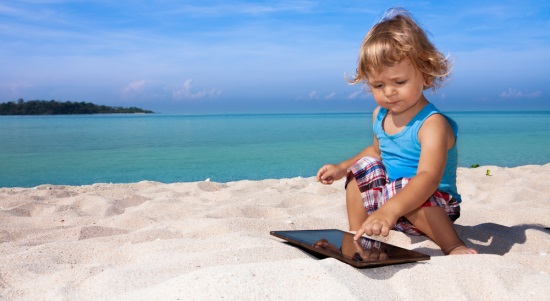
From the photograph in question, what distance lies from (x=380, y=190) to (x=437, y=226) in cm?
35

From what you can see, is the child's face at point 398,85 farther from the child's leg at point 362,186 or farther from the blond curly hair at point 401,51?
the child's leg at point 362,186

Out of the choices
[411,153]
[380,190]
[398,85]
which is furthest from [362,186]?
[398,85]

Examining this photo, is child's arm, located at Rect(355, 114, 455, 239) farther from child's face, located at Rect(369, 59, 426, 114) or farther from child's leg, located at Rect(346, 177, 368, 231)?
child's leg, located at Rect(346, 177, 368, 231)

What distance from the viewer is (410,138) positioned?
8.15ft

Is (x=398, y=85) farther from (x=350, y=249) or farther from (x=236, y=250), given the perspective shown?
(x=236, y=250)

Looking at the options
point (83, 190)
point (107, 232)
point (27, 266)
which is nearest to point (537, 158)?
point (83, 190)

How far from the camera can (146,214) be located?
3.51m

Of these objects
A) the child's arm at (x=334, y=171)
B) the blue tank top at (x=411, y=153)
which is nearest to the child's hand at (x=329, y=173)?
the child's arm at (x=334, y=171)

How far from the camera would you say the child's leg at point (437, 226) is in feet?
7.61

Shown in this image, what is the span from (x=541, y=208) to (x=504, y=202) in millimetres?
305

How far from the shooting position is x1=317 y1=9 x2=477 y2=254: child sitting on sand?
2285mm

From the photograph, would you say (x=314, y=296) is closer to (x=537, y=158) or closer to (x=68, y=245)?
(x=68, y=245)

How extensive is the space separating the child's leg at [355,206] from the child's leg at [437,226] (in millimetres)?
333

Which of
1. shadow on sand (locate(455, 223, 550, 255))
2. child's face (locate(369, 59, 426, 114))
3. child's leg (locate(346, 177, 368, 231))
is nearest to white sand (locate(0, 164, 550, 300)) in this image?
shadow on sand (locate(455, 223, 550, 255))
